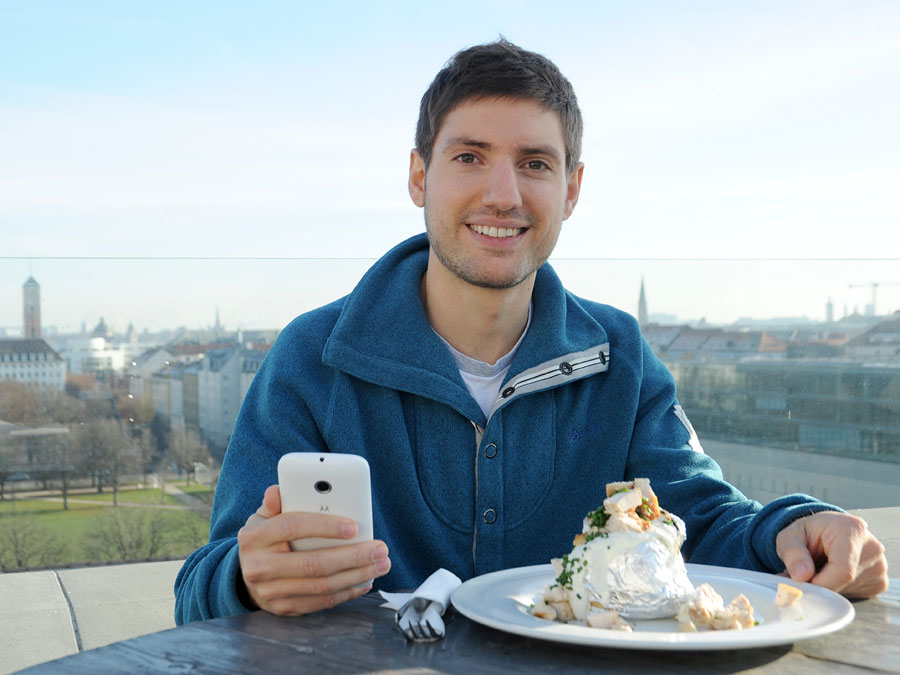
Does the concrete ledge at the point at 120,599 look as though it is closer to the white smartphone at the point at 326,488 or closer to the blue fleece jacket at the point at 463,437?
the blue fleece jacket at the point at 463,437

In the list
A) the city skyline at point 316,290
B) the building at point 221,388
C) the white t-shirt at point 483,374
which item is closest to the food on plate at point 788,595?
the white t-shirt at point 483,374

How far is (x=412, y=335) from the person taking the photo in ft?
5.11

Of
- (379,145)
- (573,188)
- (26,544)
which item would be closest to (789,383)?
(573,188)

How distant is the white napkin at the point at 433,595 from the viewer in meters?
0.93

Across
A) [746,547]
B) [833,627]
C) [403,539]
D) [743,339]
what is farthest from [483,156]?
[743,339]

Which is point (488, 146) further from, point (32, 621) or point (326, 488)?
point (32, 621)

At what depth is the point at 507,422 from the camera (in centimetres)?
153

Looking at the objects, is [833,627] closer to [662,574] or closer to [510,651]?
[662,574]

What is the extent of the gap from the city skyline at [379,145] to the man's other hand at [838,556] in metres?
0.94

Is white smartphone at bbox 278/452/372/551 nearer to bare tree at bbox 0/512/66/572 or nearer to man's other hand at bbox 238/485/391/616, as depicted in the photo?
man's other hand at bbox 238/485/391/616

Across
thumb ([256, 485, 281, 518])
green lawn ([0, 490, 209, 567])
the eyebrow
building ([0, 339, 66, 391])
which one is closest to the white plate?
thumb ([256, 485, 281, 518])

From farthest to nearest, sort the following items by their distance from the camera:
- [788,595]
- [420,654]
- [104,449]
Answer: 1. [104,449]
2. [788,595]
3. [420,654]

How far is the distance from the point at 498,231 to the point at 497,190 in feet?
0.24

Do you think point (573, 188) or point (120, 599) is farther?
point (120, 599)
